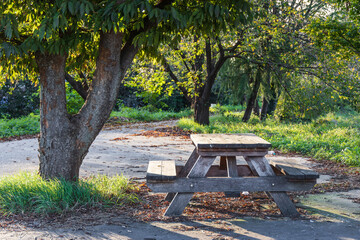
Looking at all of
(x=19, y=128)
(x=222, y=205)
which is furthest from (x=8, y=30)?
(x=19, y=128)

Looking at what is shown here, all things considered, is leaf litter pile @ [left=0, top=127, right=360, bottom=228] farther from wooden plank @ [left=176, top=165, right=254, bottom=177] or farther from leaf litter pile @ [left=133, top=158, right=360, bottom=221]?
wooden plank @ [left=176, top=165, right=254, bottom=177]

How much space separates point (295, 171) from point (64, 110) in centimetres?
311

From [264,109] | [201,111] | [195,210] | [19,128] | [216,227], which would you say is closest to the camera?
[216,227]

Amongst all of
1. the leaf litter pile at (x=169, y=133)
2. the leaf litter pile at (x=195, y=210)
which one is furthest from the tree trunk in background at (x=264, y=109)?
the leaf litter pile at (x=195, y=210)

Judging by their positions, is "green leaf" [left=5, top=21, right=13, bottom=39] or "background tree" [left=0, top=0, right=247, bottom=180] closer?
"green leaf" [left=5, top=21, right=13, bottom=39]

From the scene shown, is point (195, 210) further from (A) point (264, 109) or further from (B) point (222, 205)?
(A) point (264, 109)

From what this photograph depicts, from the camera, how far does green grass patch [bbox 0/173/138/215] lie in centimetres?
434

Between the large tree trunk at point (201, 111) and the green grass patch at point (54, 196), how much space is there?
33.1 feet

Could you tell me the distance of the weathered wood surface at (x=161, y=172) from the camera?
13.7 ft

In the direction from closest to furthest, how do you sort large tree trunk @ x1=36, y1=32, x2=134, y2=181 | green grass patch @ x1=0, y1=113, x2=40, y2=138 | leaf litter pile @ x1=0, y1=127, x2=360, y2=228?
leaf litter pile @ x1=0, y1=127, x2=360, y2=228 → large tree trunk @ x1=36, y1=32, x2=134, y2=181 → green grass patch @ x1=0, y1=113, x2=40, y2=138

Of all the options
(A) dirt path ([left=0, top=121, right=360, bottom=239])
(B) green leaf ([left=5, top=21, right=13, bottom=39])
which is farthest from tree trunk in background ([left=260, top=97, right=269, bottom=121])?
(B) green leaf ([left=5, top=21, right=13, bottom=39])

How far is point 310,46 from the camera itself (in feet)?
36.4

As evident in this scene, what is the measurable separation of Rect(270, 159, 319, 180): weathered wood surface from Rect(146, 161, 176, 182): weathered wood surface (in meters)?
1.39

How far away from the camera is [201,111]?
1488 cm
